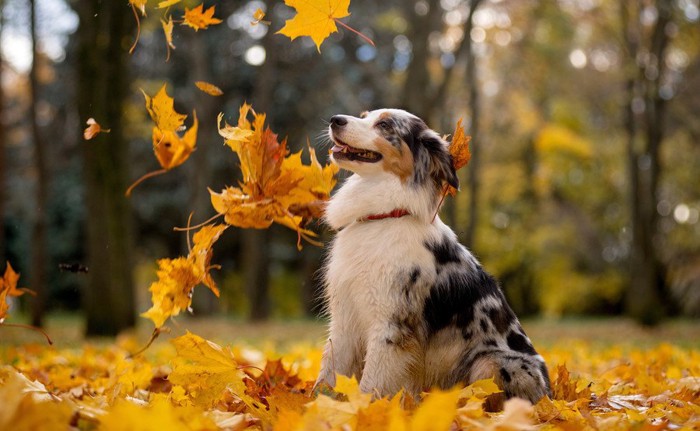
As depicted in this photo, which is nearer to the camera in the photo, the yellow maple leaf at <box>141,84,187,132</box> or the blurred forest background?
the yellow maple leaf at <box>141,84,187,132</box>

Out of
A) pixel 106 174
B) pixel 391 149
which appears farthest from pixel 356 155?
pixel 106 174

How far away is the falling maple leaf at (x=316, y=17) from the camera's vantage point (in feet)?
12.0

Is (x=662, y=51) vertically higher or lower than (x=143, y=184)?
higher

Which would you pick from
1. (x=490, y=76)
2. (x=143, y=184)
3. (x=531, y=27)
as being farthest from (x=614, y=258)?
(x=143, y=184)

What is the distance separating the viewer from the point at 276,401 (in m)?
3.20

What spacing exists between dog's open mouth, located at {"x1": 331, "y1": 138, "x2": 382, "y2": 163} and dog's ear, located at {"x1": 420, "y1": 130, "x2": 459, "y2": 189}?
0.28m

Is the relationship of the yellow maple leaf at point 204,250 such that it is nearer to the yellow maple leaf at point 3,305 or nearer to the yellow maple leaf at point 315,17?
the yellow maple leaf at point 3,305

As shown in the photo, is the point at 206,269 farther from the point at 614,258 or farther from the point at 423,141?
the point at 614,258

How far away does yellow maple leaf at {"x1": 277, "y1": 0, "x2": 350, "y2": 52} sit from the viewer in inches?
144

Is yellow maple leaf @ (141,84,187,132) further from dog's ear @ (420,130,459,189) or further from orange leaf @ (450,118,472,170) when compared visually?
orange leaf @ (450,118,472,170)

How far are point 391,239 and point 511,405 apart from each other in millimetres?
1490

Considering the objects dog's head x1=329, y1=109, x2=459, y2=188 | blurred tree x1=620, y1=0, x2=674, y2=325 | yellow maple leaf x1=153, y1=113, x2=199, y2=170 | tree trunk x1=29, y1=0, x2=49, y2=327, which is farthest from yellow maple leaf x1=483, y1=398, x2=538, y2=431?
blurred tree x1=620, y1=0, x2=674, y2=325

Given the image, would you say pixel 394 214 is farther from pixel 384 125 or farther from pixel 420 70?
pixel 420 70

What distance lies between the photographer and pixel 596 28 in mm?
20609
